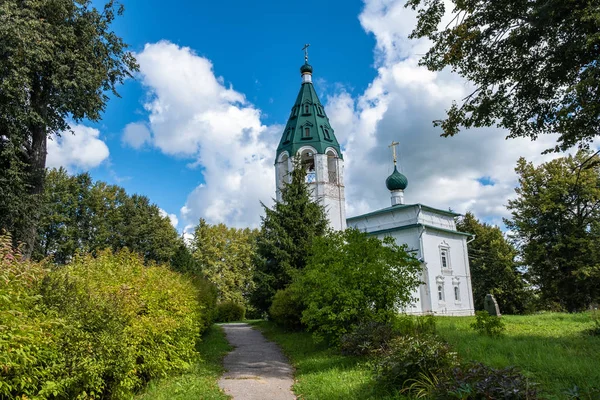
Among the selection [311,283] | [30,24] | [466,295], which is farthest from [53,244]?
[466,295]

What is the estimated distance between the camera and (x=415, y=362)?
639 cm

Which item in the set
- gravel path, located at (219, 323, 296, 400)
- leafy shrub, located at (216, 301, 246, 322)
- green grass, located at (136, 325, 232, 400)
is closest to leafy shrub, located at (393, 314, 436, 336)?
gravel path, located at (219, 323, 296, 400)

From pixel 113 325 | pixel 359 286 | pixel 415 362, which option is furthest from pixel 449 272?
pixel 113 325

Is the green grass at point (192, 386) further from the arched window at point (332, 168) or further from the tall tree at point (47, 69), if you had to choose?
the arched window at point (332, 168)

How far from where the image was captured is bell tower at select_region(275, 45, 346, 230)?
33438 millimetres

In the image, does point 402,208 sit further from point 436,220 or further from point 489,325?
point 489,325

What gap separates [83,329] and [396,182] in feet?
103

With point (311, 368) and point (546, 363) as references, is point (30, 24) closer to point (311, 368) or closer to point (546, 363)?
point (311, 368)

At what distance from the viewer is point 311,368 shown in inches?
384

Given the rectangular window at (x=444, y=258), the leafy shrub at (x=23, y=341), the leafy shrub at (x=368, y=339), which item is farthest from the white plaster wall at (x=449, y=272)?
the leafy shrub at (x=23, y=341)

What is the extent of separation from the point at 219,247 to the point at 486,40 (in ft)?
139

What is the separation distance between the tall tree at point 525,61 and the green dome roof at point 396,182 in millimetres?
24364

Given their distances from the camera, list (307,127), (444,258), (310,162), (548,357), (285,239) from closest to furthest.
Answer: (548,357) < (285,239) < (444,258) < (310,162) < (307,127)

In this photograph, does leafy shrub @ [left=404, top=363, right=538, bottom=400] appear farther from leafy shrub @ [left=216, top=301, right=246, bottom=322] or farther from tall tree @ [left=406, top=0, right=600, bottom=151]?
leafy shrub @ [left=216, top=301, right=246, bottom=322]
